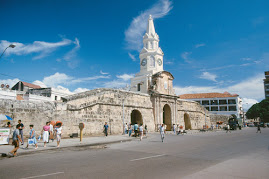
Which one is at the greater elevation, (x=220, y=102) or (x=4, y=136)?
(x=220, y=102)

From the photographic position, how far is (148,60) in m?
30.6

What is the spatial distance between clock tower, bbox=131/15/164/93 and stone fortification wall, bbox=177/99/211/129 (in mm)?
7085

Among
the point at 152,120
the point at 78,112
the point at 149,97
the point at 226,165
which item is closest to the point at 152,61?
the point at 149,97

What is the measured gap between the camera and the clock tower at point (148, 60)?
97.7 ft

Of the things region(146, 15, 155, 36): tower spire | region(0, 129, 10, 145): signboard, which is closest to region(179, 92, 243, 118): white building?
region(146, 15, 155, 36): tower spire

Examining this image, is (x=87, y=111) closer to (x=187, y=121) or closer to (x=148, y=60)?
(x=148, y=60)

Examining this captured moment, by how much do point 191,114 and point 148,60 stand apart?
517 inches

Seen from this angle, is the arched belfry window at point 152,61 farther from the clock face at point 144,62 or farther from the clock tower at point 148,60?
the clock face at point 144,62

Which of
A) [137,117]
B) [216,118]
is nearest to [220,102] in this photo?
[216,118]

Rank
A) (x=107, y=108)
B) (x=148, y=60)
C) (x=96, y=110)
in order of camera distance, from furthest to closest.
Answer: (x=148, y=60), (x=107, y=108), (x=96, y=110)

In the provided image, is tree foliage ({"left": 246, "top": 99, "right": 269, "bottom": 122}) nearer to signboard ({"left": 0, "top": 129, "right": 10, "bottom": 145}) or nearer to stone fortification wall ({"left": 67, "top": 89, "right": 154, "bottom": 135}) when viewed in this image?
stone fortification wall ({"left": 67, "top": 89, "right": 154, "bottom": 135})

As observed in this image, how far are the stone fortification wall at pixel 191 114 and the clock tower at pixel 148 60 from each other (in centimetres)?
708

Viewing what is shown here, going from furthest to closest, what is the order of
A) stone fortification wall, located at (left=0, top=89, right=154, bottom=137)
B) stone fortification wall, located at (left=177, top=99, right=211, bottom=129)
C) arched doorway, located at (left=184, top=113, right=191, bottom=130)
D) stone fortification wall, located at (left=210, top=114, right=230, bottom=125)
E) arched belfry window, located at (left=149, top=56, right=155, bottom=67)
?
1. stone fortification wall, located at (left=210, top=114, right=230, bottom=125)
2. arched doorway, located at (left=184, top=113, right=191, bottom=130)
3. stone fortification wall, located at (left=177, top=99, right=211, bottom=129)
4. arched belfry window, located at (left=149, top=56, right=155, bottom=67)
5. stone fortification wall, located at (left=0, top=89, right=154, bottom=137)

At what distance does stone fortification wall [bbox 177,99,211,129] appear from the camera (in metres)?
31.7
